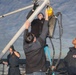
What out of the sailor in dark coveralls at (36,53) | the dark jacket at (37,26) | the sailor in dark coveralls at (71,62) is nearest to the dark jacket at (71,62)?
the sailor in dark coveralls at (71,62)

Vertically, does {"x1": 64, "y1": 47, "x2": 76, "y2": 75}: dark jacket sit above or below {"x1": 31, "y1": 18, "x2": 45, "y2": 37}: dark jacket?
below

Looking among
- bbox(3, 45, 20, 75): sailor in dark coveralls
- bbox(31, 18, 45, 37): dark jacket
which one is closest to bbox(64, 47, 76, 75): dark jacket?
bbox(31, 18, 45, 37): dark jacket

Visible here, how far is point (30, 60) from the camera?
26.1 ft

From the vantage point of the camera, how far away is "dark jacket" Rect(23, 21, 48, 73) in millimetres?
7910

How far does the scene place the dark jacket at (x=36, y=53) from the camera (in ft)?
26.0

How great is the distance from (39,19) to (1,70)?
1098cm

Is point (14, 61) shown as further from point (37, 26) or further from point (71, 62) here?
point (37, 26)

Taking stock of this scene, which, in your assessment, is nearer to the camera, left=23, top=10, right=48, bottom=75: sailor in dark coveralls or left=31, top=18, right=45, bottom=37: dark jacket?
left=23, top=10, right=48, bottom=75: sailor in dark coveralls

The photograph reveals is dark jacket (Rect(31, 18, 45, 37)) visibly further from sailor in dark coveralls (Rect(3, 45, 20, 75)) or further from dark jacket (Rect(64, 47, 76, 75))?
sailor in dark coveralls (Rect(3, 45, 20, 75))

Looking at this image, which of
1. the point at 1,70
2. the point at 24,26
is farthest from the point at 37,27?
the point at 1,70

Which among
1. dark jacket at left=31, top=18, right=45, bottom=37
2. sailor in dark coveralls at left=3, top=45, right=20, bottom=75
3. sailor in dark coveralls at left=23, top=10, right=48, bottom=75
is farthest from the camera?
sailor in dark coveralls at left=3, top=45, right=20, bottom=75

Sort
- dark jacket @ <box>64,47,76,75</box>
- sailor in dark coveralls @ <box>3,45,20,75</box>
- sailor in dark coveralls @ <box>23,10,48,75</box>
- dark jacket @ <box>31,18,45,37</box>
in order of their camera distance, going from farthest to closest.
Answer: sailor in dark coveralls @ <box>3,45,20,75</box>
dark jacket @ <box>64,47,76,75</box>
dark jacket @ <box>31,18,45,37</box>
sailor in dark coveralls @ <box>23,10,48,75</box>

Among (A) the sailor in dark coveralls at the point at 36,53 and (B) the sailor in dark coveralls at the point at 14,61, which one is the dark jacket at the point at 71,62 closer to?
(A) the sailor in dark coveralls at the point at 36,53

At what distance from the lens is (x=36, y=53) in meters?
7.93
